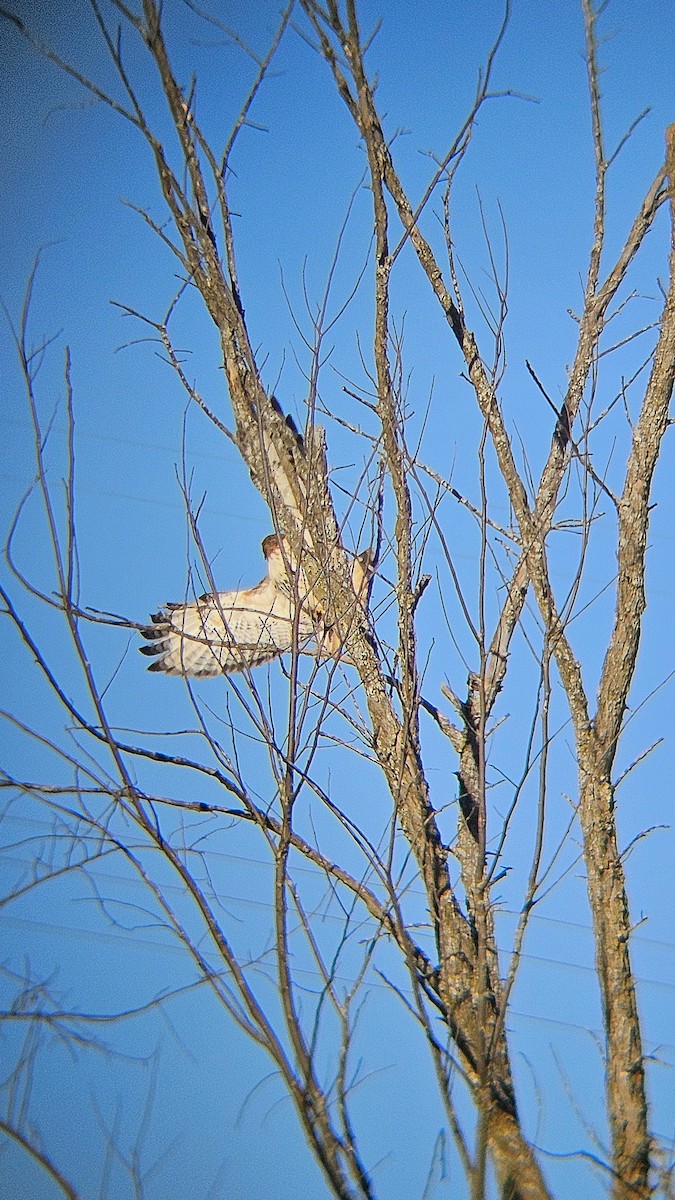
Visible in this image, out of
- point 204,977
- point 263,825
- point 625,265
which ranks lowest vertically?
point 204,977

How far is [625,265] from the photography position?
3557 millimetres

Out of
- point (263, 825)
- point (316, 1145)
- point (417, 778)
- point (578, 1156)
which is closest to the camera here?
point (316, 1145)

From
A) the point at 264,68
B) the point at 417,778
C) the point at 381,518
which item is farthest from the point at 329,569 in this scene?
the point at 264,68

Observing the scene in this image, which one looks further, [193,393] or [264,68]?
[193,393]

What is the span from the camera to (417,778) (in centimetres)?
341

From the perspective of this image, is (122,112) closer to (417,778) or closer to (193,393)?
(193,393)

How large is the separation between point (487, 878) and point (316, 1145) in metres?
1.02

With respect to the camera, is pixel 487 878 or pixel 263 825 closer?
pixel 263 825

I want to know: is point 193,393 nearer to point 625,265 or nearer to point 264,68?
point 264,68

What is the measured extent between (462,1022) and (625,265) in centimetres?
232

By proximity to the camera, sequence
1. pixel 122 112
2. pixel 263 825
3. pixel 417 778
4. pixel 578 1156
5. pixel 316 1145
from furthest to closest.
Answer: pixel 417 778 < pixel 122 112 < pixel 578 1156 < pixel 263 825 < pixel 316 1145

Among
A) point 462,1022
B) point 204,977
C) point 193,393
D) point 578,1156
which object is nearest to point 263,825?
point 204,977

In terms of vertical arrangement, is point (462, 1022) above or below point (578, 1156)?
above

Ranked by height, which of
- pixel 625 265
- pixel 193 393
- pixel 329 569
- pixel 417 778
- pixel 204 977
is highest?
pixel 625 265
